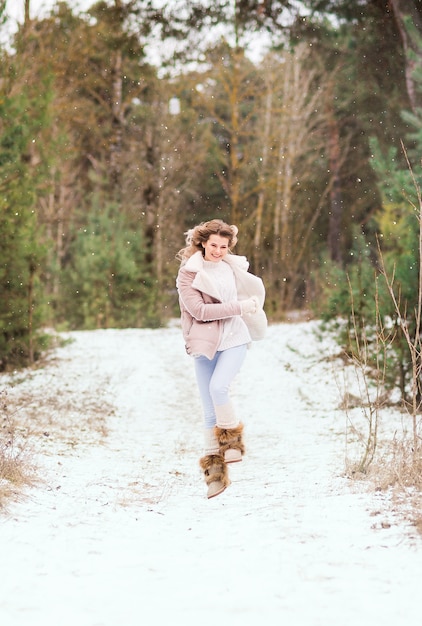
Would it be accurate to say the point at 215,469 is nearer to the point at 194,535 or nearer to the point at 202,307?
the point at 194,535

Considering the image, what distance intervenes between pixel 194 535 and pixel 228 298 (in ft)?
5.97

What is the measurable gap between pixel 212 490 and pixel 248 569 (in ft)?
5.63

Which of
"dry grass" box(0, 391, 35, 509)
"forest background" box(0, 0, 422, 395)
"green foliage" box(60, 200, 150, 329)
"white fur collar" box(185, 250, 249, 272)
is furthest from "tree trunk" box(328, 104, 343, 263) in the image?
"dry grass" box(0, 391, 35, 509)

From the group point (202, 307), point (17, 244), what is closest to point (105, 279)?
point (17, 244)

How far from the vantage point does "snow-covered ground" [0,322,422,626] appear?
10.6 ft

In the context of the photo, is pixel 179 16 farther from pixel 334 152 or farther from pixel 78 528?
pixel 78 528

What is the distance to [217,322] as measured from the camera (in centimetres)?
543

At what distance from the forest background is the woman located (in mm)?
3345

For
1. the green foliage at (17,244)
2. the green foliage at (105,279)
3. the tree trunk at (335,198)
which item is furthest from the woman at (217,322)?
the tree trunk at (335,198)

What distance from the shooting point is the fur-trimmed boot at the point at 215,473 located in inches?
214

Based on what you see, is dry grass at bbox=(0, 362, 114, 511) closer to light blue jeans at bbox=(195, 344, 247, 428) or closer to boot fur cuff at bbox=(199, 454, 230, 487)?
boot fur cuff at bbox=(199, 454, 230, 487)

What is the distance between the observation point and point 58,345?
47.1 feet

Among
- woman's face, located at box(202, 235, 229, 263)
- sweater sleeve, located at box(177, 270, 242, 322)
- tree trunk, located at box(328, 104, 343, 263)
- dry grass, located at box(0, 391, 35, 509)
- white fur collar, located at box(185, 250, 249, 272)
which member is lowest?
dry grass, located at box(0, 391, 35, 509)

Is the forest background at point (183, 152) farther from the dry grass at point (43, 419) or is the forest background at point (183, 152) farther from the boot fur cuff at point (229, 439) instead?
the boot fur cuff at point (229, 439)
